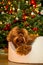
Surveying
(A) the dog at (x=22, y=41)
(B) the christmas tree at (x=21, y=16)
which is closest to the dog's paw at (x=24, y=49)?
(A) the dog at (x=22, y=41)

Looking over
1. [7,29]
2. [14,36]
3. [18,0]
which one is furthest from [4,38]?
[18,0]

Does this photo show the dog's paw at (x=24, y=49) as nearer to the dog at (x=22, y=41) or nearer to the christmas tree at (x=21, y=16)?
the dog at (x=22, y=41)

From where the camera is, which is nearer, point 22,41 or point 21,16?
point 22,41

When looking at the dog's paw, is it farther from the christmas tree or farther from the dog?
the christmas tree

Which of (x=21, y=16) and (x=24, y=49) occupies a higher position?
(x=21, y=16)

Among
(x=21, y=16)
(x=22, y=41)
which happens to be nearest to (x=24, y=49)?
(x=22, y=41)

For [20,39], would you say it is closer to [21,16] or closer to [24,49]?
[24,49]

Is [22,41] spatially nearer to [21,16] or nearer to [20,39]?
[20,39]

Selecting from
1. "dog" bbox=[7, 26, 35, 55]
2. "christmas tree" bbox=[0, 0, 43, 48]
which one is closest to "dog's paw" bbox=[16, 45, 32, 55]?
"dog" bbox=[7, 26, 35, 55]

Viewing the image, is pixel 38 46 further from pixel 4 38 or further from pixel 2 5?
pixel 2 5
